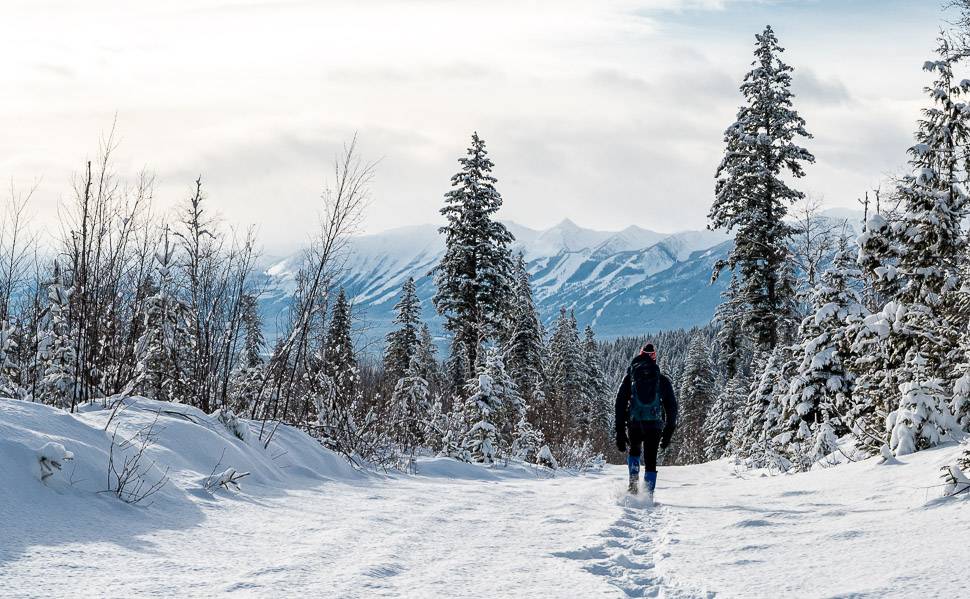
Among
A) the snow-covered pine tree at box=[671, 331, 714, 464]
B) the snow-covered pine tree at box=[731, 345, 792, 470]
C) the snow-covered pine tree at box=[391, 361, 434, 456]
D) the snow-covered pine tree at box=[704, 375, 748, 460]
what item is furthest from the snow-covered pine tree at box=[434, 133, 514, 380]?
the snow-covered pine tree at box=[671, 331, 714, 464]

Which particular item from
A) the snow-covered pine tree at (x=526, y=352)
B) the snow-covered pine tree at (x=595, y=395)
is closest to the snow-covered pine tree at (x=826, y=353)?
the snow-covered pine tree at (x=526, y=352)

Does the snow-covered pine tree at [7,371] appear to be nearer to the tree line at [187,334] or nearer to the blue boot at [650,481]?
the tree line at [187,334]

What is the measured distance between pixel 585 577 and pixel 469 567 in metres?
0.61

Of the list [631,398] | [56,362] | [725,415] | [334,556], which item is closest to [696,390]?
[725,415]

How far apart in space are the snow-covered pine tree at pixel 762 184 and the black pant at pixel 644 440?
57.8 ft

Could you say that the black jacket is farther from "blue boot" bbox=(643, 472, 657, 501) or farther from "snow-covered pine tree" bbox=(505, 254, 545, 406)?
"snow-covered pine tree" bbox=(505, 254, 545, 406)

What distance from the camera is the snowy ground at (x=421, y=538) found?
10.00ft

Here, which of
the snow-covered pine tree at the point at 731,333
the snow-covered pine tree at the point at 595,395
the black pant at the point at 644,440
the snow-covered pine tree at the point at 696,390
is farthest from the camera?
the snow-covered pine tree at the point at 696,390

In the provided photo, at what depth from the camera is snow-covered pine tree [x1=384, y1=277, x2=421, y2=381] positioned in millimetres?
39097

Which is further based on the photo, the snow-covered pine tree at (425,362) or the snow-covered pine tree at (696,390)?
the snow-covered pine tree at (696,390)

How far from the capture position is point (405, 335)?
40.0m

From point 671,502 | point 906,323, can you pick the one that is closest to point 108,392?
point 671,502

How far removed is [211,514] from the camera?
4.50 m

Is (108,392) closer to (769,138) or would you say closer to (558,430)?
(558,430)
